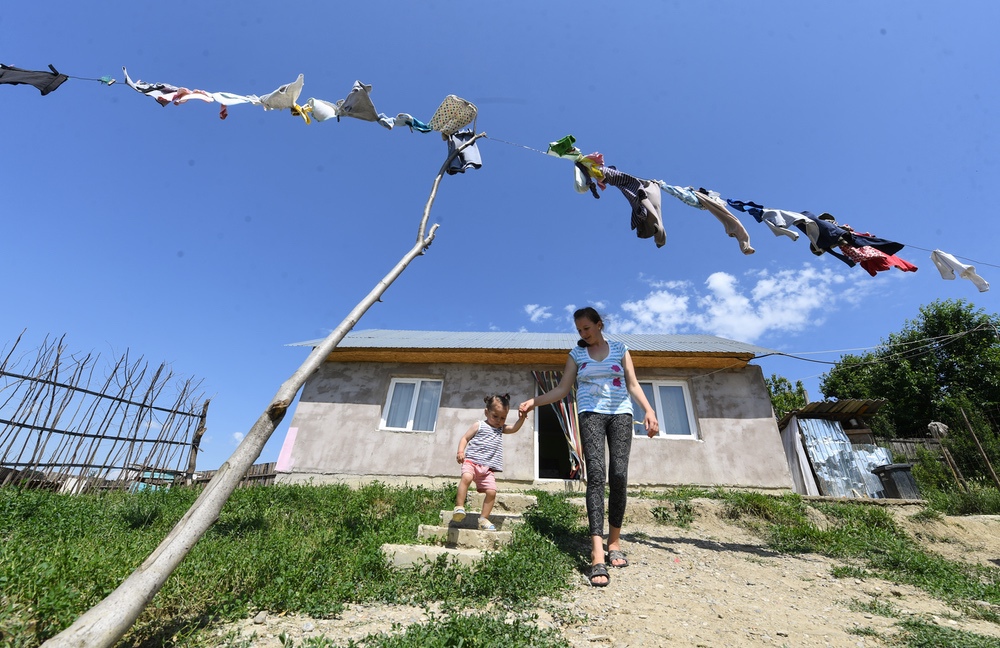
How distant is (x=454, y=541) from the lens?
146 inches

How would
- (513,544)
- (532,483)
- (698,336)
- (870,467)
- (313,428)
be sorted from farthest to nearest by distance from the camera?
(698,336) < (870,467) < (313,428) < (532,483) < (513,544)

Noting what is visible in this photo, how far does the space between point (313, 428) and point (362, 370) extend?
163 cm

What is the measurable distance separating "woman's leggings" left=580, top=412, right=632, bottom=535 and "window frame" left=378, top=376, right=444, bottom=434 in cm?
618

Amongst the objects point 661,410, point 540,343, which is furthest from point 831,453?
point 540,343

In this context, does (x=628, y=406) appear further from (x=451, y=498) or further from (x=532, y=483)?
(x=532, y=483)

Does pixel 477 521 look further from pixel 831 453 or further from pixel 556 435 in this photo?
pixel 831 453

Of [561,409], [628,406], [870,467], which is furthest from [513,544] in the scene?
[870,467]

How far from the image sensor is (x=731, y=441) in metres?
8.52

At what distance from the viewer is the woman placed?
127 inches

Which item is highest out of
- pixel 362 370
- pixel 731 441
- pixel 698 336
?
pixel 698 336

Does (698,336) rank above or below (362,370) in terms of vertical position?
above

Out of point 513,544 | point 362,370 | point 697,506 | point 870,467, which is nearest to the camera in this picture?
point 513,544

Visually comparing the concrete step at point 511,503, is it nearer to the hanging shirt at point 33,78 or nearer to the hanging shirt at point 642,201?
the hanging shirt at point 642,201

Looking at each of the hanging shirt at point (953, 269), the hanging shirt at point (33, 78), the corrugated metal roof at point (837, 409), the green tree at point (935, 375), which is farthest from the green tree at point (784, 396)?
the hanging shirt at point (33, 78)
